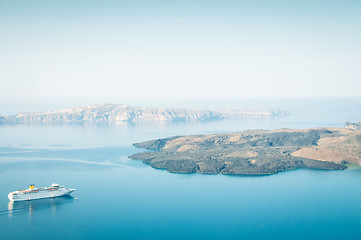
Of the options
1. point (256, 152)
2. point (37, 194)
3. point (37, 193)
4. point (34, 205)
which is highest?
point (256, 152)

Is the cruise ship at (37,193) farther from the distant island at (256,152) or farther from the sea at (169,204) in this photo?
the distant island at (256,152)

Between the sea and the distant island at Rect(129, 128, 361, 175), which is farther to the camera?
the distant island at Rect(129, 128, 361, 175)

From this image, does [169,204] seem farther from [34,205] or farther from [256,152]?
[256,152]

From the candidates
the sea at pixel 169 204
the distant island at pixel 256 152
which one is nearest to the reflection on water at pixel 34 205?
the sea at pixel 169 204

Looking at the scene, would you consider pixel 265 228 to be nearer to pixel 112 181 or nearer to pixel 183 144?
pixel 112 181

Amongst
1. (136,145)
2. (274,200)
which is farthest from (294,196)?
(136,145)

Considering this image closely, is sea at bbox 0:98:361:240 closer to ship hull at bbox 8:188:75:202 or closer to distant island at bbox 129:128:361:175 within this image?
ship hull at bbox 8:188:75:202

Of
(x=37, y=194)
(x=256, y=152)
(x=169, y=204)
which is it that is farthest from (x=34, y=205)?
(x=256, y=152)

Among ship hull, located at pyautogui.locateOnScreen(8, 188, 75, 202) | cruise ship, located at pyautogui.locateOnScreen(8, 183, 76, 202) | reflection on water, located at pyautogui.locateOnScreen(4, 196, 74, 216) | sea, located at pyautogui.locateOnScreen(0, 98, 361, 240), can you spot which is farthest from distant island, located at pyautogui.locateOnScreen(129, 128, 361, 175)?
reflection on water, located at pyautogui.locateOnScreen(4, 196, 74, 216)
